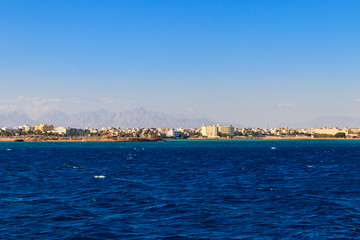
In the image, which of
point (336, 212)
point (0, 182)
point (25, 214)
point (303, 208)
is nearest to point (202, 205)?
point (303, 208)

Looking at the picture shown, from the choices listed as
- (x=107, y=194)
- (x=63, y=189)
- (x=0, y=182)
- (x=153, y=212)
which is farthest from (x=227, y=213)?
(x=0, y=182)

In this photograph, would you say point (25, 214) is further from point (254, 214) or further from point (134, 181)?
point (134, 181)

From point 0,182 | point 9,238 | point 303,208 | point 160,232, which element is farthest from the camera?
point 0,182

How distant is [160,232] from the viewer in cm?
2875

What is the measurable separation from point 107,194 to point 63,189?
23.9 feet

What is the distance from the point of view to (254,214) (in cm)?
3484

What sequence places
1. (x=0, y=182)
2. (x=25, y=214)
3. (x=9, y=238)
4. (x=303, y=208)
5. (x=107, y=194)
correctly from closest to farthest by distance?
1. (x=9, y=238)
2. (x=25, y=214)
3. (x=303, y=208)
4. (x=107, y=194)
5. (x=0, y=182)

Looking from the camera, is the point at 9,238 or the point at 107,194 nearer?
the point at 9,238

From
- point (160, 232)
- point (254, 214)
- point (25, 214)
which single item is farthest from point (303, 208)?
point (25, 214)

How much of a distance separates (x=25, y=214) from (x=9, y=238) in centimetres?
776

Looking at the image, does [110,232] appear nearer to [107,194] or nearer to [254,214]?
[254,214]

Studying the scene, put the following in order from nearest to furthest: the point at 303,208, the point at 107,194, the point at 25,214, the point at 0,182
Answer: the point at 25,214 < the point at 303,208 < the point at 107,194 < the point at 0,182

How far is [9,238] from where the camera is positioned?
2694 centimetres

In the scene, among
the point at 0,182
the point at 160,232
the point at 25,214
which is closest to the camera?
the point at 160,232
